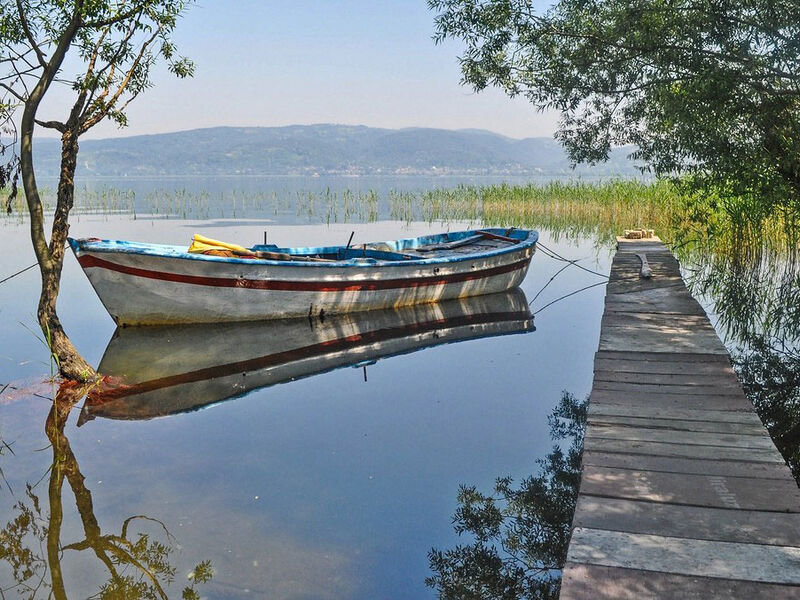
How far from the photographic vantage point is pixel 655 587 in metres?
2.88

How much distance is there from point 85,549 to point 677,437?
12.7 feet

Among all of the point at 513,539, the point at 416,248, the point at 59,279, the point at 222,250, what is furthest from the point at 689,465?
the point at 416,248

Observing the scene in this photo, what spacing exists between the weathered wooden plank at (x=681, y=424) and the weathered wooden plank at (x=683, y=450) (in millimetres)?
293

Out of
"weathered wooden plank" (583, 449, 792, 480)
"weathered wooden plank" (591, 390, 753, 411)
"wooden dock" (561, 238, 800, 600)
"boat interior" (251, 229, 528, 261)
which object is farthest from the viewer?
"boat interior" (251, 229, 528, 261)

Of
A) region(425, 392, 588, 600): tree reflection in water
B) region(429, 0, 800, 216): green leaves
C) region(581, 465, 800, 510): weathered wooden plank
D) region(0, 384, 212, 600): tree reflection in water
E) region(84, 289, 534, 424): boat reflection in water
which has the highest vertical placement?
region(429, 0, 800, 216): green leaves

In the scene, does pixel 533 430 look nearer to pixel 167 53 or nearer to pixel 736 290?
pixel 167 53

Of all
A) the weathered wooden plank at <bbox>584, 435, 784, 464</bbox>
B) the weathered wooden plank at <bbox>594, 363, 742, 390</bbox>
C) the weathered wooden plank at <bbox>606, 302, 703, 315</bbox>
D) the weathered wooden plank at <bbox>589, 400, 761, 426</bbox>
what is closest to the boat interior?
the weathered wooden plank at <bbox>606, 302, 703, 315</bbox>

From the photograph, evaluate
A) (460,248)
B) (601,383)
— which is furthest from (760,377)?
(460,248)

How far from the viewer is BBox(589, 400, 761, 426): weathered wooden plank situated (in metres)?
4.77

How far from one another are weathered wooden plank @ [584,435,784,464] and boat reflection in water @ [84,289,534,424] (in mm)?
4768

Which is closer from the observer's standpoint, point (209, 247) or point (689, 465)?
point (689, 465)

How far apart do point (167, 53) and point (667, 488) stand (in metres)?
7.80

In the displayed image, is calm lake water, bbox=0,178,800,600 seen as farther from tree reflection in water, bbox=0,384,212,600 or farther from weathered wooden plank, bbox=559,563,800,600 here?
weathered wooden plank, bbox=559,563,800,600

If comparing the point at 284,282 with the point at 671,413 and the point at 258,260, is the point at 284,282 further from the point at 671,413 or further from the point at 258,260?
the point at 671,413
